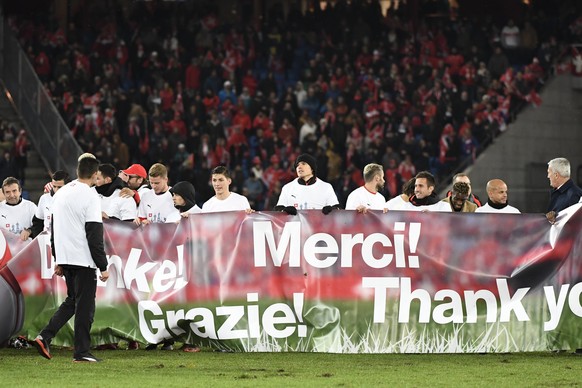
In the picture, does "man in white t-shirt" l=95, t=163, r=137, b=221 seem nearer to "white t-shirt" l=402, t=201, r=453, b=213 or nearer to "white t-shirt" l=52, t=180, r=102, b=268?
"white t-shirt" l=52, t=180, r=102, b=268

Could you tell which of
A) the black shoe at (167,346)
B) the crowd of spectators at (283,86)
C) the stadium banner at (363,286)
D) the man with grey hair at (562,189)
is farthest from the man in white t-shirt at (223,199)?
the crowd of spectators at (283,86)

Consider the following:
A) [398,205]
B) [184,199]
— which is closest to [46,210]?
[184,199]

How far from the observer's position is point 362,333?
1284cm

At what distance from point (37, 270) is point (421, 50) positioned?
20506mm

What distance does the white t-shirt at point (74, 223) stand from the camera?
39.0ft

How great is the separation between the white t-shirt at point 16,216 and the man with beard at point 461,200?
193 inches

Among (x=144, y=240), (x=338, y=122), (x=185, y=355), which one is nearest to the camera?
(x=185, y=355)

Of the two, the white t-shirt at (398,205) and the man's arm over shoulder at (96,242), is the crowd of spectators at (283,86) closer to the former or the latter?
the white t-shirt at (398,205)

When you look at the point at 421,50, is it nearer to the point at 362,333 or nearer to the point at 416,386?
the point at 362,333

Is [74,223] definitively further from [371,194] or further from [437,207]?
[437,207]

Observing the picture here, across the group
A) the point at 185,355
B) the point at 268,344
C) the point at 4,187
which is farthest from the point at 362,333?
the point at 4,187

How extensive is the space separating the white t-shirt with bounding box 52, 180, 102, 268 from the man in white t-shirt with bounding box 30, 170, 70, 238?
7.47ft

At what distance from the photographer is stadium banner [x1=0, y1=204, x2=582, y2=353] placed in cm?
1280

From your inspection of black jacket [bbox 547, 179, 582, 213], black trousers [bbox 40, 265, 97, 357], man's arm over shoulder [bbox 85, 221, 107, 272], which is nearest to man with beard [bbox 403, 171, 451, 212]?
black jacket [bbox 547, 179, 582, 213]
